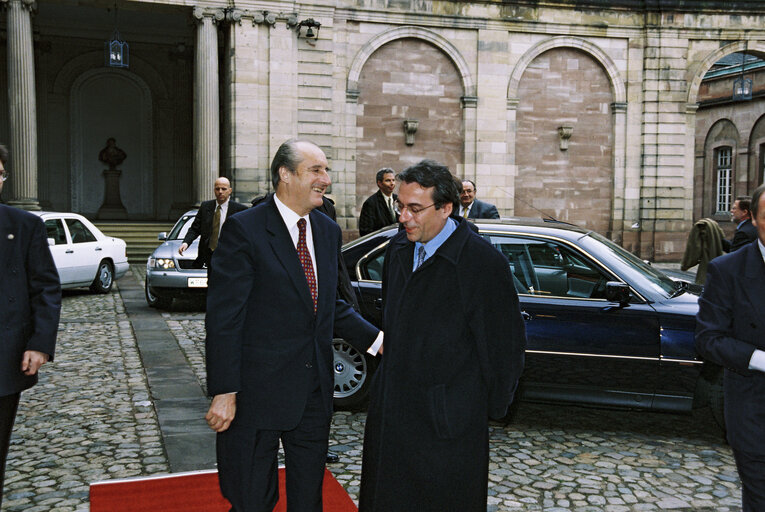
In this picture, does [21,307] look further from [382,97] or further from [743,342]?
[382,97]

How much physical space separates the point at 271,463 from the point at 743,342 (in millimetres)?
2013

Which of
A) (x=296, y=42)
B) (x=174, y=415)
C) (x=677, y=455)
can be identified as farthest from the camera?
(x=296, y=42)

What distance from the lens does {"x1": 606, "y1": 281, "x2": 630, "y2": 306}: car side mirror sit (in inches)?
212

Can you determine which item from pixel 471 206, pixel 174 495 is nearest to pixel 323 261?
pixel 174 495

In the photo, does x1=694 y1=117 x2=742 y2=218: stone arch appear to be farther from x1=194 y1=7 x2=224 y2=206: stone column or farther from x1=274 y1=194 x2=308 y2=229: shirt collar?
x1=274 y1=194 x2=308 y2=229: shirt collar

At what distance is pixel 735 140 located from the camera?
33.6 meters

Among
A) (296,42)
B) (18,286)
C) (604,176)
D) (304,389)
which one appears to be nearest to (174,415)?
(18,286)

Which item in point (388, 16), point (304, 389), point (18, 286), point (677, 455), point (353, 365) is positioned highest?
point (388, 16)

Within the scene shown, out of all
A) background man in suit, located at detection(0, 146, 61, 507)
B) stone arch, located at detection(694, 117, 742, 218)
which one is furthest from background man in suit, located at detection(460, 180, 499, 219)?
stone arch, located at detection(694, 117, 742, 218)

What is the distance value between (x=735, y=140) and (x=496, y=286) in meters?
34.9

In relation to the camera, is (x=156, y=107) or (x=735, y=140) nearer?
(x=156, y=107)

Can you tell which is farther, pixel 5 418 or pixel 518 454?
pixel 518 454

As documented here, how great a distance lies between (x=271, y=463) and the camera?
312 centimetres

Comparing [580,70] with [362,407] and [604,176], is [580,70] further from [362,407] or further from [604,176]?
[362,407]
